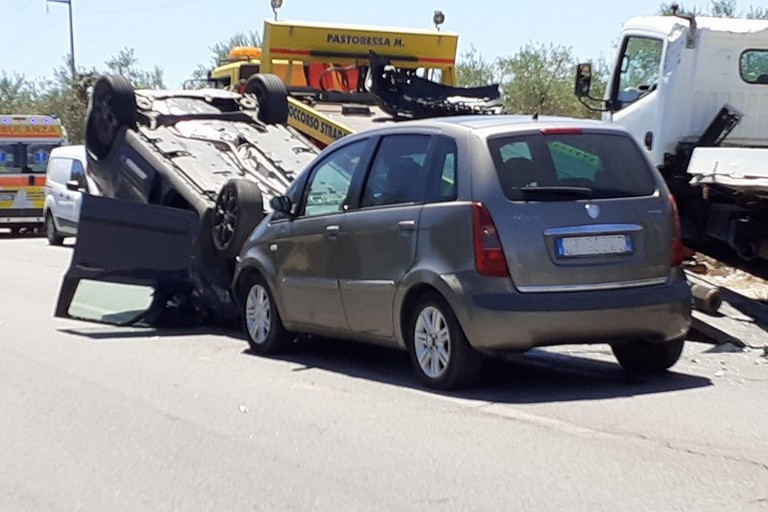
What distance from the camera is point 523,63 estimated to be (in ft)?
143

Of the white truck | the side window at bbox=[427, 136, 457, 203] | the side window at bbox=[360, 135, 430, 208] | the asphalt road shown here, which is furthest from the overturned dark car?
the white truck

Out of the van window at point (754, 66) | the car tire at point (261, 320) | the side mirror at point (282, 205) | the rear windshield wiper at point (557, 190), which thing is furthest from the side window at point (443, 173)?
the van window at point (754, 66)

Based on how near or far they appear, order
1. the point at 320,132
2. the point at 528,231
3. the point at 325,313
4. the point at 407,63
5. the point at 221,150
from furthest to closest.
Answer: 1. the point at 407,63
2. the point at 320,132
3. the point at 221,150
4. the point at 325,313
5. the point at 528,231

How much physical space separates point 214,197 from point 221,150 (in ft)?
4.34

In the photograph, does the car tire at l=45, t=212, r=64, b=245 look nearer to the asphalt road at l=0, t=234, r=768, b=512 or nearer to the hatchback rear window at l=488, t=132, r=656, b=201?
the asphalt road at l=0, t=234, r=768, b=512

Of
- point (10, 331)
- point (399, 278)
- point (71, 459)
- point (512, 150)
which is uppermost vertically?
point (512, 150)

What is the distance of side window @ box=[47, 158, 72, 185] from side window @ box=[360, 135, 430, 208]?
16914 mm

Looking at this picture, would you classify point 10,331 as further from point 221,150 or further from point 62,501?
point 62,501

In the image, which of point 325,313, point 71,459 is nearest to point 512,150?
point 325,313

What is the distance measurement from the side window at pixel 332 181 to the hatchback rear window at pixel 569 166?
4.95 feet

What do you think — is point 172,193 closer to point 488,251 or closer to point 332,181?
point 332,181

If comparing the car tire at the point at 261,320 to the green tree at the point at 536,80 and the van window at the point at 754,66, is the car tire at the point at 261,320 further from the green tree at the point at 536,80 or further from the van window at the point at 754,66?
the green tree at the point at 536,80

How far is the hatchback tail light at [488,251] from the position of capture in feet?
25.6

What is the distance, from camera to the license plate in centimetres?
790
